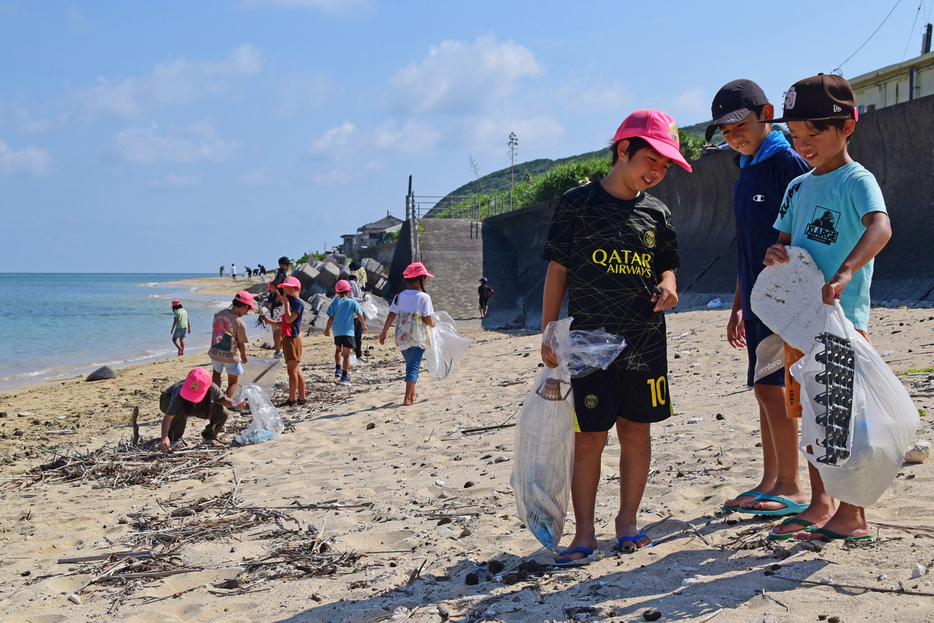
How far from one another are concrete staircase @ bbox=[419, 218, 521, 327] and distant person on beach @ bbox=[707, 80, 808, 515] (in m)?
15.7

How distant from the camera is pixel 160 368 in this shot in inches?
512

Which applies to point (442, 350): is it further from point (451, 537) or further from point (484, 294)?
point (484, 294)

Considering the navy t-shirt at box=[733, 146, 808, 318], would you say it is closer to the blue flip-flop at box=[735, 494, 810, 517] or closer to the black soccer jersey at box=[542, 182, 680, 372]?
the black soccer jersey at box=[542, 182, 680, 372]

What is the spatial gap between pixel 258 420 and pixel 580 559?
3.89 m

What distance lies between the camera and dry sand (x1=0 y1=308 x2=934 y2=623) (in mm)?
2166

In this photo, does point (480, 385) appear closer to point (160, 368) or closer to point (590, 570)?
point (590, 570)

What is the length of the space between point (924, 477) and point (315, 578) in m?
2.54

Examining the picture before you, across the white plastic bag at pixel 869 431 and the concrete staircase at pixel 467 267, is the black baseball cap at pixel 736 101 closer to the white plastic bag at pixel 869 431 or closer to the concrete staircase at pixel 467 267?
the white plastic bag at pixel 869 431

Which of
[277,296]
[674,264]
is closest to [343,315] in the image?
[277,296]

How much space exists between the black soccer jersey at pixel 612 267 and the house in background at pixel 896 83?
13.9 meters

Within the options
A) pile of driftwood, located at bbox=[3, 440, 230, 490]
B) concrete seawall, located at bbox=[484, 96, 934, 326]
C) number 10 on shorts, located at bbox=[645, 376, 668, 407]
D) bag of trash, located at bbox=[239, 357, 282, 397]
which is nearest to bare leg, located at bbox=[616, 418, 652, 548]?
number 10 on shorts, located at bbox=[645, 376, 668, 407]

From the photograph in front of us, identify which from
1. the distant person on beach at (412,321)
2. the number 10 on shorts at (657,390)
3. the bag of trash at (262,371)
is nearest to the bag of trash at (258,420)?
the bag of trash at (262,371)

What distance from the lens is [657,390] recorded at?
2.61 metres

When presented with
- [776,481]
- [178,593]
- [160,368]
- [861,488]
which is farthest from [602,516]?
[160,368]
